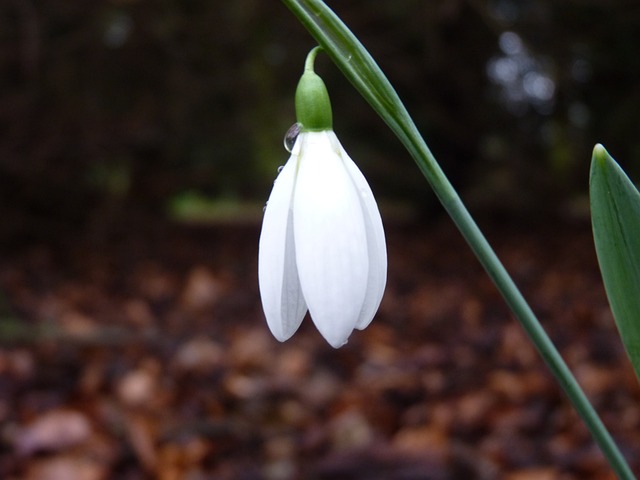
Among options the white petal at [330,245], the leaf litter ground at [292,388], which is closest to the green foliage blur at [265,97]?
the leaf litter ground at [292,388]

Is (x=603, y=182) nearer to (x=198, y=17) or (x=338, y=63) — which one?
(x=338, y=63)

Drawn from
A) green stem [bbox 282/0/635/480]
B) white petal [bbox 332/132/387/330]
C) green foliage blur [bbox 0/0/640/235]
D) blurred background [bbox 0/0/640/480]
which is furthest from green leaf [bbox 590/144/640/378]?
green foliage blur [bbox 0/0/640/235]

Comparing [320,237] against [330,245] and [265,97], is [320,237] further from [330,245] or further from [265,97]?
[265,97]

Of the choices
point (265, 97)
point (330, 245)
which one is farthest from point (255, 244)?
point (330, 245)

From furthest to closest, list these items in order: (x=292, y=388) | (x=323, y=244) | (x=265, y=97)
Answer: (x=265, y=97) < (x=292, y=388) < (x=323, y=244)

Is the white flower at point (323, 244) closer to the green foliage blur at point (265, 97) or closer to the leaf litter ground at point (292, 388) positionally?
the leaf litter ground at point (292, 388)

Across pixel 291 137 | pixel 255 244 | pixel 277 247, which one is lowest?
pixel 277 247

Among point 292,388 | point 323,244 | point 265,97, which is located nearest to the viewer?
point 323,244
